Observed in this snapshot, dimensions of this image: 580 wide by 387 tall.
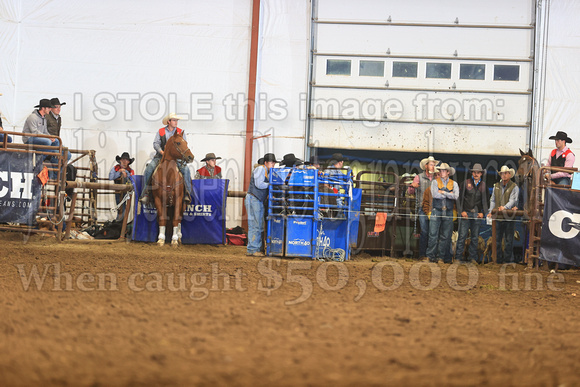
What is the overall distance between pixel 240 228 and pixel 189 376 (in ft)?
32.3

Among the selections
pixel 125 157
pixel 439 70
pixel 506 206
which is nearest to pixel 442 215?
Answer: pixel 506 206

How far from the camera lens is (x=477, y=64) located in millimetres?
14133

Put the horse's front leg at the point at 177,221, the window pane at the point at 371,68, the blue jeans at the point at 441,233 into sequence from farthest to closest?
the window pane at the point at 371,68, the blue jeans at the point at 441,233, the horse's front leg at the point at 177,221

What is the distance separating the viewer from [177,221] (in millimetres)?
11086

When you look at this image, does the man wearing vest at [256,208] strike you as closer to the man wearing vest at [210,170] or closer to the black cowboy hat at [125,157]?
the man wearing vest at [210,170]

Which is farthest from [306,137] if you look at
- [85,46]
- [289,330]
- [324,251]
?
[289,330]

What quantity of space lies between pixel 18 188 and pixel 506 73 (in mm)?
9993

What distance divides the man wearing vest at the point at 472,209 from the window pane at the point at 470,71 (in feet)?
10.1

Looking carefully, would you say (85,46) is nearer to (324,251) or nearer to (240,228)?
(240,228)

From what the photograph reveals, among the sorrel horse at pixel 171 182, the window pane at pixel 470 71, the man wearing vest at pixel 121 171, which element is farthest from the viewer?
the window pane at pixel 470 71

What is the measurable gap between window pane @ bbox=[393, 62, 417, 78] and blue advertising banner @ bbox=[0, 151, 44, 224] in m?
7.79

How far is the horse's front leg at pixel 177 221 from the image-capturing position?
36.1ft

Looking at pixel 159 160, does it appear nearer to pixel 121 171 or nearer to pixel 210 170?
pixel 210 170

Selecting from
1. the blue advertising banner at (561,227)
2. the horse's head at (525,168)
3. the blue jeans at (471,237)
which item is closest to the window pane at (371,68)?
the horse's head at (525,168)
